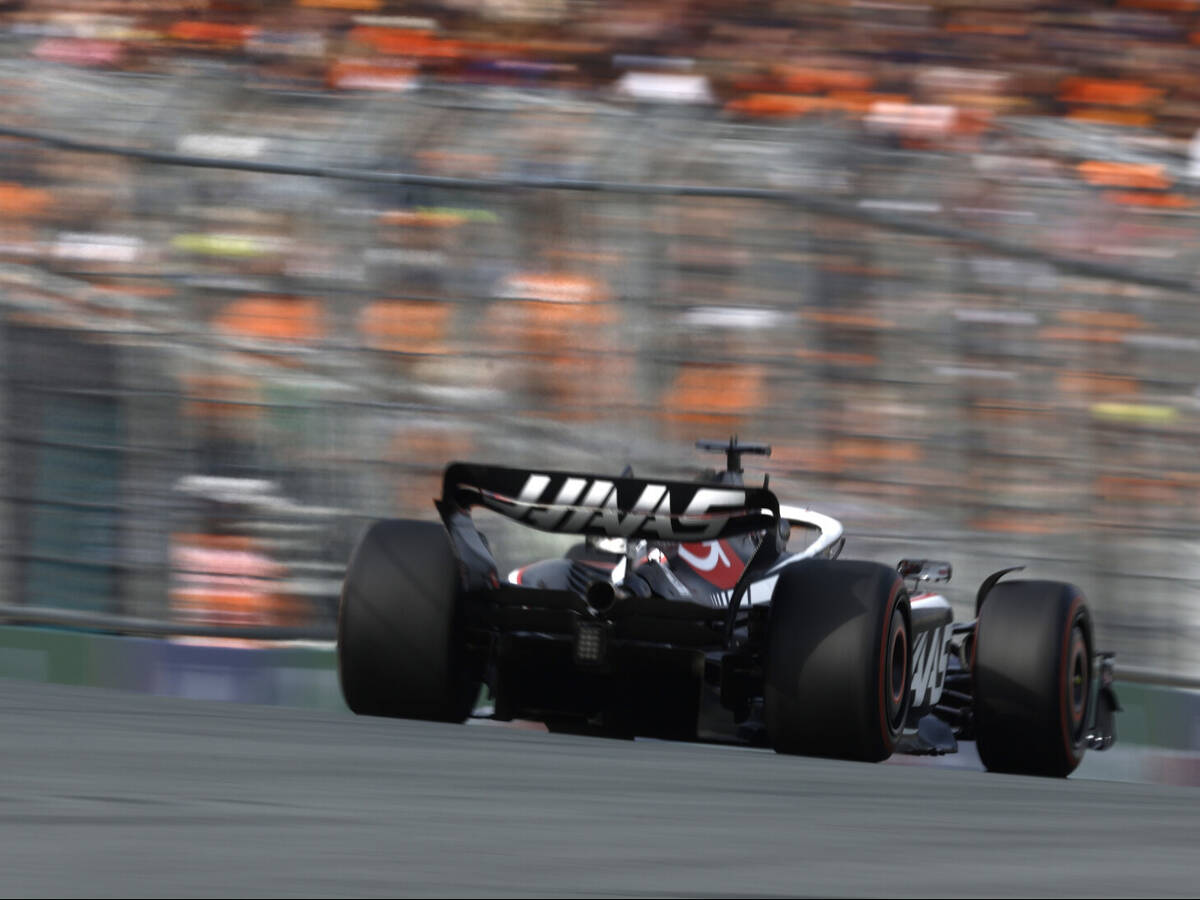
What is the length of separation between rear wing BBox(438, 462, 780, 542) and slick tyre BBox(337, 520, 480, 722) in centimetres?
23

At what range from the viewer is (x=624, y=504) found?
5.71m

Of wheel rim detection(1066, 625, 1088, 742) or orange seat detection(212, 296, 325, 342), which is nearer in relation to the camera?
wheel rim detection(1066, 625, 1088, 742)

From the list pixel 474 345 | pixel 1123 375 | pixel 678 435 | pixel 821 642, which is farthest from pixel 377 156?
pixel 821 642

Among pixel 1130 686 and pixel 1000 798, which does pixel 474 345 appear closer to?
pixel 1130 686

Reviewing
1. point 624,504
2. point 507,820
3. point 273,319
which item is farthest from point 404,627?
point 507,820

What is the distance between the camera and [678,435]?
293 inches

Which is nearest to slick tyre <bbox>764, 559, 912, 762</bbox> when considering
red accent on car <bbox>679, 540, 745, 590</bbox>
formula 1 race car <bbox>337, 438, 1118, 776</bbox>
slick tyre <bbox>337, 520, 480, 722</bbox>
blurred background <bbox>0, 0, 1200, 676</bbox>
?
formula 1 race car <bbox>337, 438, 1118, 776</bbox>

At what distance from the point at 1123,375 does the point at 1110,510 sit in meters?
0.46

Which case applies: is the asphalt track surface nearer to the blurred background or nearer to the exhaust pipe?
the exhaust pipe

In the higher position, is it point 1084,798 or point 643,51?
point 643,51

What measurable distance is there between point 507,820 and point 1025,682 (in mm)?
2940

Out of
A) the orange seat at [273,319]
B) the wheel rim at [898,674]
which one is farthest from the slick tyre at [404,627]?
the orange seat at [273,319]

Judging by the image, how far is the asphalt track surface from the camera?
9.71ft

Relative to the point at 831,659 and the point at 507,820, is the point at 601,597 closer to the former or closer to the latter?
the point at 831,659
